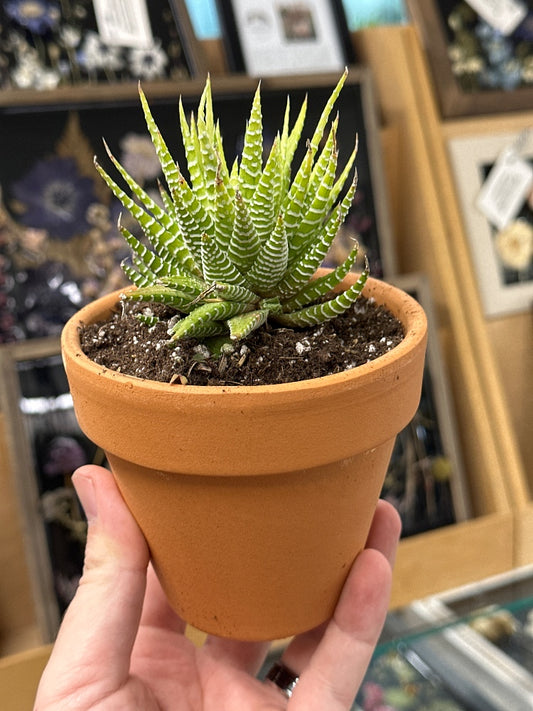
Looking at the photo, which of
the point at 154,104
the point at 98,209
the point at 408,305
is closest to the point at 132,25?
the point at 154,104

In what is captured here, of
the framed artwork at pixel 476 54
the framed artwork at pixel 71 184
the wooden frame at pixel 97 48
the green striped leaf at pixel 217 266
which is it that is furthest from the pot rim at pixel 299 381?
the framed artwork at pixel 476 54

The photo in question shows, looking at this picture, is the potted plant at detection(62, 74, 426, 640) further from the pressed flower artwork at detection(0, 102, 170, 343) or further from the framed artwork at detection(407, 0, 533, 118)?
the framed artwork at detection(407, 0, 533, 118)

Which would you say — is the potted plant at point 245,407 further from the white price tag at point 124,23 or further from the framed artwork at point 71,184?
the white price tag at point 124,23

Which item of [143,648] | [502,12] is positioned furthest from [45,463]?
[502,12]

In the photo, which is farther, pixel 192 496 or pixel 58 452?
pixel 58 452

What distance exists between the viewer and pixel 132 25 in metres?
1.17

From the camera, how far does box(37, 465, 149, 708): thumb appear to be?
564mm

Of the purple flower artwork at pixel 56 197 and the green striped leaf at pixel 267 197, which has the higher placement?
the green striped leaf at pixel 267 197

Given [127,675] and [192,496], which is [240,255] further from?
[127,675]

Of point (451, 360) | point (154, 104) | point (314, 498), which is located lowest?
point (451, 360)

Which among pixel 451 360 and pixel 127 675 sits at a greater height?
pixel 127 675

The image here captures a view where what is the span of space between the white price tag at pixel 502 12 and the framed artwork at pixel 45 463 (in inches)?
42.9

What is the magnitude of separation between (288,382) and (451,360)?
2.98ft

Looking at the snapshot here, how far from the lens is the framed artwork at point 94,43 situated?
3.64 ft
